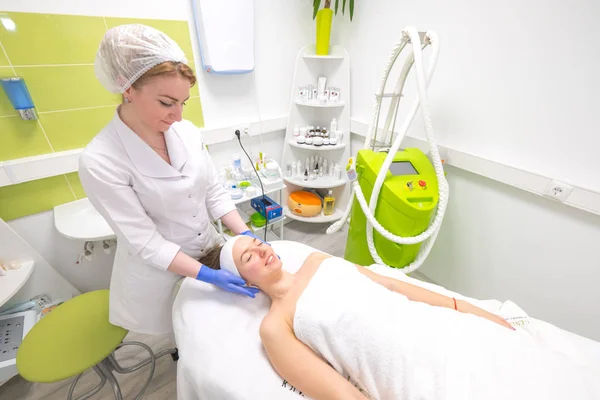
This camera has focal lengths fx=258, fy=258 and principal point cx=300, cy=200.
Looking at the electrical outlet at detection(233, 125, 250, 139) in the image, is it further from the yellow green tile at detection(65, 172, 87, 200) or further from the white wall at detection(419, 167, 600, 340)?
the white wall at detection(419, 167, 600, 340)

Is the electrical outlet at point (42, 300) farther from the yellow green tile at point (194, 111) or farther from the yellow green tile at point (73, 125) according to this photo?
the yellow green tile at point (194, 111)

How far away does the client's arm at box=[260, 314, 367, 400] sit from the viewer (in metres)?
0.70

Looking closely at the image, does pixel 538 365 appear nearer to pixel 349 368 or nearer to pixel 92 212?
pixel 349 368

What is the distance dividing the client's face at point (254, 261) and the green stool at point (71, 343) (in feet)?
1.96

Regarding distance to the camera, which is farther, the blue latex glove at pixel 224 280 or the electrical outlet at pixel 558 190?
the electrical outlet at pixel 558 190

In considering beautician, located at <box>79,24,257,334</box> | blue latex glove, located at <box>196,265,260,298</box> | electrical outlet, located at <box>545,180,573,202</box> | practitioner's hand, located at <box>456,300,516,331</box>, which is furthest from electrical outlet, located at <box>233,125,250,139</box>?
electrical outlet, located at <box>545,180,573,202</box>

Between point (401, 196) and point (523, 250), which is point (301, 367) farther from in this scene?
point (523, 250)

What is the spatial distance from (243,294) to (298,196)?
1427mm

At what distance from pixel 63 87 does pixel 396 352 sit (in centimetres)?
183

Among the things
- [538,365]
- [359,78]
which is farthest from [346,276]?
[359,78]

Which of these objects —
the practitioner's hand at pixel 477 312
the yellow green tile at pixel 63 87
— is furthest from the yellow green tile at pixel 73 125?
the practitioner's hand at pixel 477 312

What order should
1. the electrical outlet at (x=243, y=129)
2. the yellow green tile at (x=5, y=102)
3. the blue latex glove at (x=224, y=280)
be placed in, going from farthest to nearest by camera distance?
the electrical outlet at (x=243, y=129), the yellow green tile at (x=5, y=102), the blue latex glove at (x=224, y=280)

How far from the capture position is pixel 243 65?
1.71m

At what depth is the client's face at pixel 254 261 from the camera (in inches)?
36.4
